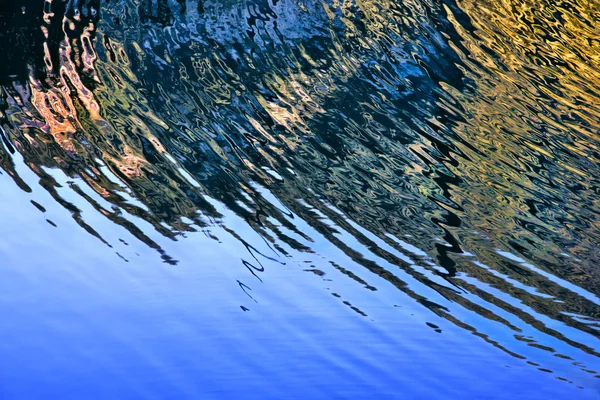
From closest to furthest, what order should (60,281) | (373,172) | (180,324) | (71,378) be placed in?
(71,378), (180,324), (60,281), (373,172)

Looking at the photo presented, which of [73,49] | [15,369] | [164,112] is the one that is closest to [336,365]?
[15,369]

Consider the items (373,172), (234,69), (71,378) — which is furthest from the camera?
(234,69)

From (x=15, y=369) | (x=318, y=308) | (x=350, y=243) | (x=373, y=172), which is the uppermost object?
(x=373, y=172)

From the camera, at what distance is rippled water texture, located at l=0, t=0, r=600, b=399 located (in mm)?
1802

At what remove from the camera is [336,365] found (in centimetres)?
179

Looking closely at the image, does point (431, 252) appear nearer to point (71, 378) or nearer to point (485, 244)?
point (485, 244)

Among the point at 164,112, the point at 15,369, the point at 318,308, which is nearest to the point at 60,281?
the point at 15,369

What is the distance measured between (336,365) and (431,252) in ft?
1.84

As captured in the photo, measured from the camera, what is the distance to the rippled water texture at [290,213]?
1802 mm

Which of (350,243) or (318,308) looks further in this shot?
(350,243)

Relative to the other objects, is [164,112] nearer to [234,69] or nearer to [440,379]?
[234,69]

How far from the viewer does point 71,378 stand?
5.61ft

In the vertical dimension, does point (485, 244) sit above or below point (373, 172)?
below

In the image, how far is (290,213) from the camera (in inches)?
92.0
